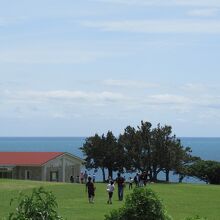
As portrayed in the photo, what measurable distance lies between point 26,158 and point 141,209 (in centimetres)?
6213

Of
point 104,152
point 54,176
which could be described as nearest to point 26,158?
point 54,176

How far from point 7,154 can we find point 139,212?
216 ft

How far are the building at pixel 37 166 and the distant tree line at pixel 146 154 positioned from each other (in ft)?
17.8

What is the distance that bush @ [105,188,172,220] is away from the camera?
1155 cm

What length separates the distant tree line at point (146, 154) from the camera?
7694 cm

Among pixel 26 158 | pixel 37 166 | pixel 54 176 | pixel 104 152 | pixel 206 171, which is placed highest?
pixel 104 152

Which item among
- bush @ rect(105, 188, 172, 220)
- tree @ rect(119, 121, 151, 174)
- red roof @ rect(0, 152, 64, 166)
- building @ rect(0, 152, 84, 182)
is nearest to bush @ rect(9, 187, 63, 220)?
bush @ rect(105, 188, 172, 220)

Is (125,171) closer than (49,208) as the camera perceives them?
No

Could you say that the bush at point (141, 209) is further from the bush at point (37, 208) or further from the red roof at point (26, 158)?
the red roof at point (26, 158)

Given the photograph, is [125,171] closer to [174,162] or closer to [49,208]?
[174,162]

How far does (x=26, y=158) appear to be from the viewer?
72938 millimetres

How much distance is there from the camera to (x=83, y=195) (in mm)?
39812

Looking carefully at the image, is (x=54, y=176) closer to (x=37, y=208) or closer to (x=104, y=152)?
(x=104, y=152)

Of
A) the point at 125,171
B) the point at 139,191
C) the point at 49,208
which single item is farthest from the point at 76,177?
the point at 49,208
